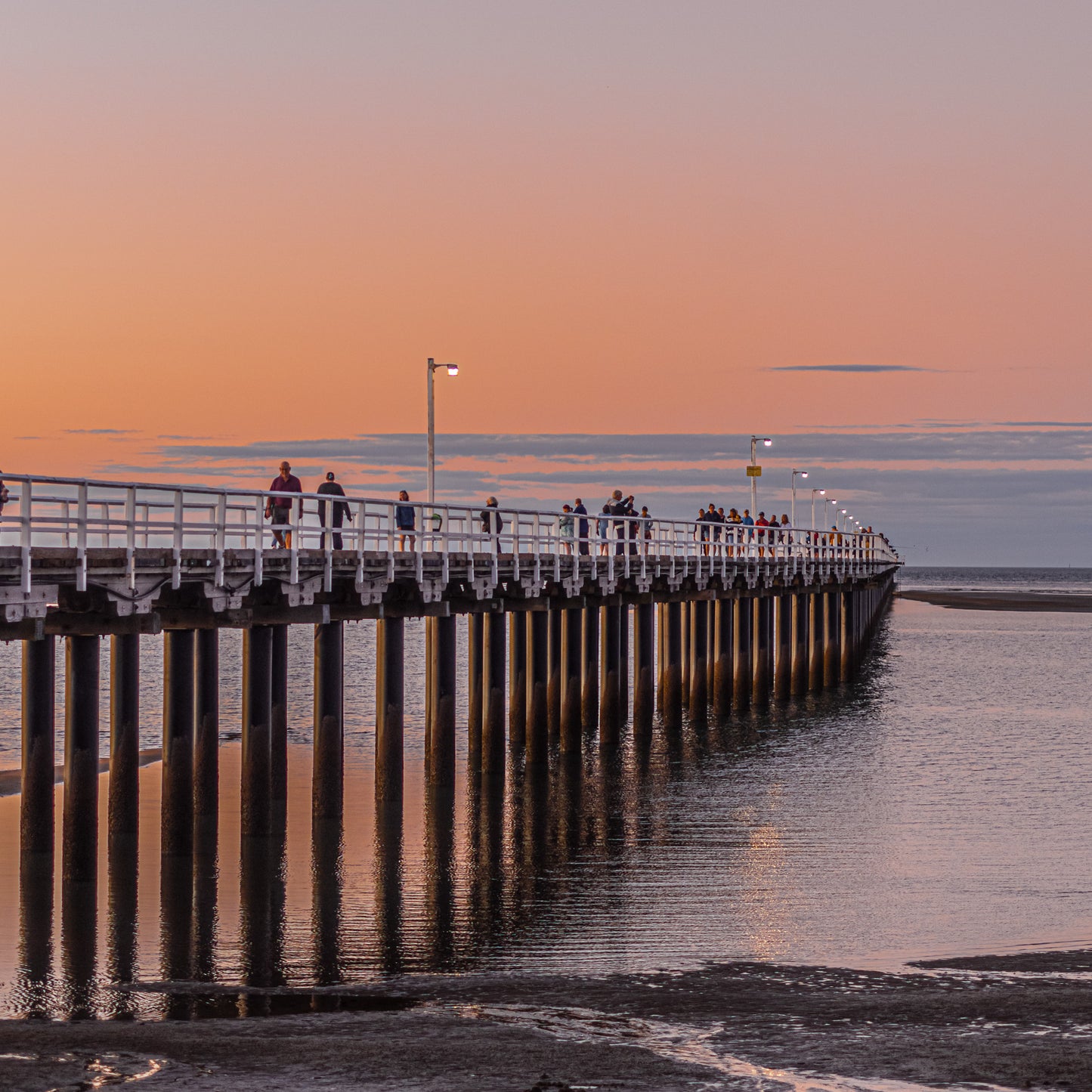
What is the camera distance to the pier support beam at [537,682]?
32.7m


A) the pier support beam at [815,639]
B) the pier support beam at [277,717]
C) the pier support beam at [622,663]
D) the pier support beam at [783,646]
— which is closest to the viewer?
the pier support beam at [277,717]

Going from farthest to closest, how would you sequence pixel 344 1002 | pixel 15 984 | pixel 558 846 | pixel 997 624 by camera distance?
pixel 997 624, pixel 558 846, pixel 15 984, pixel 344 1002

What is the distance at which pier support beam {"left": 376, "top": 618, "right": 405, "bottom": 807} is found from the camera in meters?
26.5

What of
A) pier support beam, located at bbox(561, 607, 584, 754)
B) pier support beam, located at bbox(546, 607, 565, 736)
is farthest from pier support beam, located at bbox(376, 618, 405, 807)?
pier support beam, located at bbox(546, 607, 565, 736)

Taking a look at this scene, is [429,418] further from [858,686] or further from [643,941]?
[858,686]

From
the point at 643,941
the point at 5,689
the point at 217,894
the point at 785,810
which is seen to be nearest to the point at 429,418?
the point at 785,810

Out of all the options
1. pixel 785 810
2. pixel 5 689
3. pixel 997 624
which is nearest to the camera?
pixel 785 810

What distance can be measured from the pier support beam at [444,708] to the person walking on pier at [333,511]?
2343 millimetres

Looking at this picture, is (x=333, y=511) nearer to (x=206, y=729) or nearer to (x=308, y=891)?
(x=206, y=729)

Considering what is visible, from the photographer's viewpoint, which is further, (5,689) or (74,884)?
(5,689)

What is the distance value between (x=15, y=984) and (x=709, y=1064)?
21.8 feet

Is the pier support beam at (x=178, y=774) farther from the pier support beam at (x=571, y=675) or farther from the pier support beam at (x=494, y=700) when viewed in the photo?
the pier support beam at (x=571, y=675)

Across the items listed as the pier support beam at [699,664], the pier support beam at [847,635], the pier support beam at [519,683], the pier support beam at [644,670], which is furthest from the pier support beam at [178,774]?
the pier support beam at [847,635]

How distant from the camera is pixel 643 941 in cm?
1725
